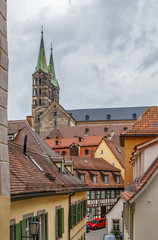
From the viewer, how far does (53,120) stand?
296 feet

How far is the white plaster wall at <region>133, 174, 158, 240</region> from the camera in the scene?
9.39 m

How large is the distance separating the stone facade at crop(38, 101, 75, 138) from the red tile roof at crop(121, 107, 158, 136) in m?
73.8

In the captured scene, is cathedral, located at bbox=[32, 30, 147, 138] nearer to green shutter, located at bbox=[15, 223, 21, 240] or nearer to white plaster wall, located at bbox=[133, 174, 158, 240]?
white plaster wall, located at bbox=[133, 174, 158, 240]

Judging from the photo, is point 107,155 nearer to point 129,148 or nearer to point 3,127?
point 129,148

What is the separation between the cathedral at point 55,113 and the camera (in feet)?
296

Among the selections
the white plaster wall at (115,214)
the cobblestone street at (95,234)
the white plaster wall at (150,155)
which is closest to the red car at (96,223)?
the cobblestone street at (95,234)

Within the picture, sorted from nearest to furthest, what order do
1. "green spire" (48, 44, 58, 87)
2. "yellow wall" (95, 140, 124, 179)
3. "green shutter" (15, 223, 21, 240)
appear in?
"green shutter" (15, 223, 21, 240) → "yellow wall" (95, 140, 124, 179) → "green spire" (48, 44, 58, 87)

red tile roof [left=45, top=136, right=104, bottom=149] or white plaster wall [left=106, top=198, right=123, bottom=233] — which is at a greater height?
red tile roof [left=45, top=136, right=104, bottom=149]

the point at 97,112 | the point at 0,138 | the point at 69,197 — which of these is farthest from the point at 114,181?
the point at 97,112

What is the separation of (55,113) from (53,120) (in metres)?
1.90

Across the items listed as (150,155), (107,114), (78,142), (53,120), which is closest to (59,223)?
(150,155)

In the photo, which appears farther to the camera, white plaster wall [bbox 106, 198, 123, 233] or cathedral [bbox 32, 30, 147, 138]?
cathedral [bbox 32, 30, 147, 138]

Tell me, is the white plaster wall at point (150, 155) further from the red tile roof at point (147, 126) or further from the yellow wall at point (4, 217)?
the yellow wall at point (4, 217)

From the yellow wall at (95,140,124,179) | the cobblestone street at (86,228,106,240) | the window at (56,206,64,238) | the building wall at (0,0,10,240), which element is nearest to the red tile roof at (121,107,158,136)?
the window at (56,206,64,238)
